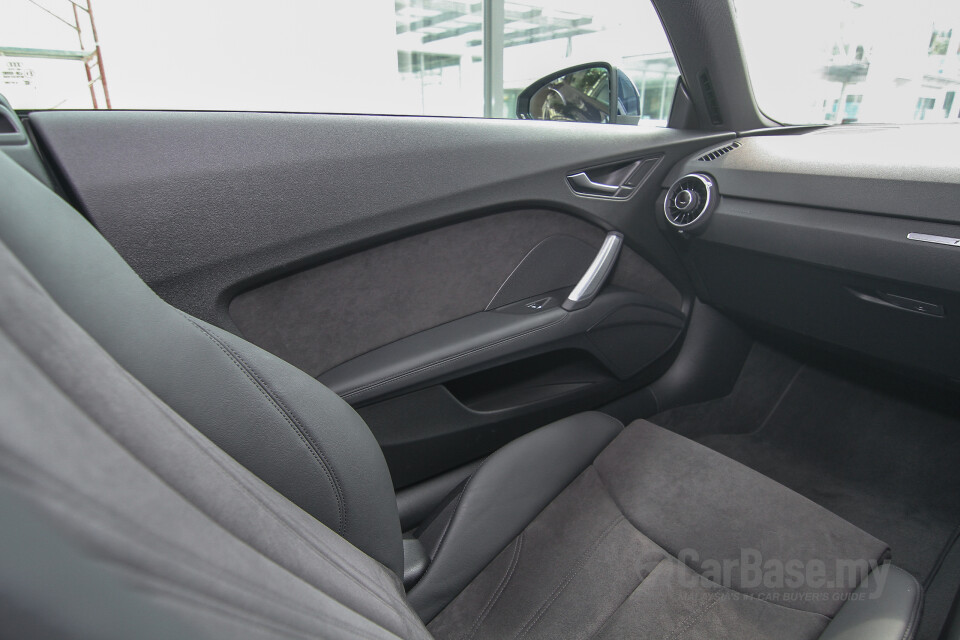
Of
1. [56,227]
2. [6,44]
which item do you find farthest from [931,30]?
[6,44]

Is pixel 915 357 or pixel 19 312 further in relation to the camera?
pixel 915 357

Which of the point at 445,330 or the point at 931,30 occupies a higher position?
the point at 931,30

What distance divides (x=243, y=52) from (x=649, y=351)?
9.36ft

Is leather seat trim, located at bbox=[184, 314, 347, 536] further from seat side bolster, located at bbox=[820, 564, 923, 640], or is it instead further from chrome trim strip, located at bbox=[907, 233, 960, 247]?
chrome trim strip, located at bbox=[907, 233, 960, 247]

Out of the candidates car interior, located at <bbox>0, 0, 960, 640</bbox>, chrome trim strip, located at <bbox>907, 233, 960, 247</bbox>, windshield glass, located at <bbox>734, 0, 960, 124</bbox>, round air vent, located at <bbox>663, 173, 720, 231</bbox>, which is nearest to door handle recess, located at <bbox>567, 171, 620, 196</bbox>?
car interior, located at <bbox>0, 0, 960, 640</bbox>

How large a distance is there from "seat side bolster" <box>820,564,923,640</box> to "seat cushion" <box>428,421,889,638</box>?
0.02m

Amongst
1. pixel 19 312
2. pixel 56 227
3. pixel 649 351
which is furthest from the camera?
pixel 649 351

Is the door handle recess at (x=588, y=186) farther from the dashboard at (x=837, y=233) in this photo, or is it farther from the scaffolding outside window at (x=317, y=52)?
the scaffolding outside window at (x=317, y=52)

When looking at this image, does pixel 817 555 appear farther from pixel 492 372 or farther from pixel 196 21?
pixel 196 21

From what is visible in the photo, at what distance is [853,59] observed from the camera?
145cm

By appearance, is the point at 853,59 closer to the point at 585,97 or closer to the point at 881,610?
the point at 585,97

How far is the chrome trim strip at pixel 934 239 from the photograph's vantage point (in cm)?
90

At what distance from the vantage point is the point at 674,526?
35.8 inches

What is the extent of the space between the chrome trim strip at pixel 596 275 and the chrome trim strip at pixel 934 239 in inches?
21.5
